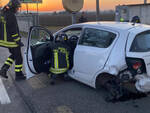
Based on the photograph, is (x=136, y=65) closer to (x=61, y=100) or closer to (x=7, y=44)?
(x=61, y=100)

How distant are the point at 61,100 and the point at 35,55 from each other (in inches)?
53.6

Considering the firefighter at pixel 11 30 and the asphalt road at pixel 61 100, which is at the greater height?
the firefighter at pixel 11 30

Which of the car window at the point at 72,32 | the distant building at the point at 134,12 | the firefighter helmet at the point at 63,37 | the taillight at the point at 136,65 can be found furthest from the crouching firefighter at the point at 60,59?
the distant building at the point at 134,12

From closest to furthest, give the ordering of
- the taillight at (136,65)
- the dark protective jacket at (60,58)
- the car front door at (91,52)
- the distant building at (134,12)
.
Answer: the taillight at (136,65) → the car front door at (91,52) → the dark protective jacket at (60,58) → the distant building at (134,12)

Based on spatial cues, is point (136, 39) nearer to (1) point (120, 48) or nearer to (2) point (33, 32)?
(1) point (120, 48)

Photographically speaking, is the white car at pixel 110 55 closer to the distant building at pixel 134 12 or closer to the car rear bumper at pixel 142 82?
the car rear bumper at pixel 142 82

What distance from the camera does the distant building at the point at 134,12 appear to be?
40.2 ft

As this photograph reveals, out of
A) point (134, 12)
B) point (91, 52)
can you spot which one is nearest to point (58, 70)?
point (91, 52)

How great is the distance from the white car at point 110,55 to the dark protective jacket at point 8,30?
643 millimetres

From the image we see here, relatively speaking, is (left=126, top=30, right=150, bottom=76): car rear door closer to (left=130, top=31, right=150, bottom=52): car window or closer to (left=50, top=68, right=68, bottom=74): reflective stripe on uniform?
(left=130, top=31, right=150, bottom=52): car window

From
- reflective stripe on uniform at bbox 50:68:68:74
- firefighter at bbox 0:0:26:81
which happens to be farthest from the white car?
firefighter at bbox 0:0:26:81

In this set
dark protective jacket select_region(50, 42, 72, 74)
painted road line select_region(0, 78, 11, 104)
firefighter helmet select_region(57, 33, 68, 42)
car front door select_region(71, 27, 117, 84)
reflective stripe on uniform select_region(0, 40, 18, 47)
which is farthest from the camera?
reflective stripe on uniform select_region(0, 40, 18, 47)

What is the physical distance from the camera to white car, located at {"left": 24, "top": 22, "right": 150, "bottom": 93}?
11.9 feet

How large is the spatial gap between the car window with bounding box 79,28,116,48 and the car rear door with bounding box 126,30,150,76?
37 cm
